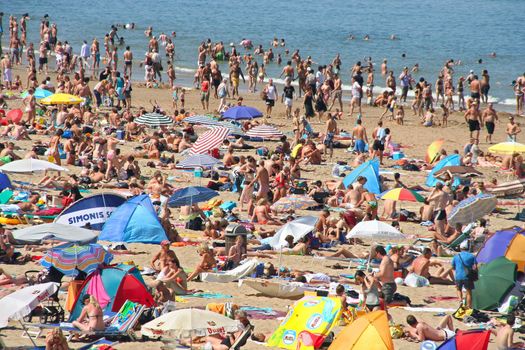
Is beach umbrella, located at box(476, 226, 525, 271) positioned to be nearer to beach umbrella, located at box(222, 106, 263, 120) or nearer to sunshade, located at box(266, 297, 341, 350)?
sunshade, located at box(266, 297, 341, 350)

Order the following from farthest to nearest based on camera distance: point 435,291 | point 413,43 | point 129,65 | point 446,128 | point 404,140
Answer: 1. point 413,43
2. point 129,65
3. point 446,128
4. point 404,140
5. point 435,291

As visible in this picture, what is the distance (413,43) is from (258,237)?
3446 cm

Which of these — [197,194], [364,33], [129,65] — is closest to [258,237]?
[197,194]

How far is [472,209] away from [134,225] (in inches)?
213

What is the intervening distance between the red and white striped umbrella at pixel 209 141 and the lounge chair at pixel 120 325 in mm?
9226

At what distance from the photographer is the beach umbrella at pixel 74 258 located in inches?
466

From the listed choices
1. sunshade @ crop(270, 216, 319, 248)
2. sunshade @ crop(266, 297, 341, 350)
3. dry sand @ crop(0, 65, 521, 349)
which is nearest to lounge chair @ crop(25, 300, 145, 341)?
dry sand @ crop(0, 65, 521, 349)

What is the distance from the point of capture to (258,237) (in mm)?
15812

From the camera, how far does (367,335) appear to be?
30.9 ft

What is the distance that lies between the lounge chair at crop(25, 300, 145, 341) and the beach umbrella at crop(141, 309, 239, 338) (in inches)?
22.1

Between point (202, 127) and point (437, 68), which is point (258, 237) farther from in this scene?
point (437, 68)

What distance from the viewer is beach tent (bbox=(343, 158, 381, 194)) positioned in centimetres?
1798

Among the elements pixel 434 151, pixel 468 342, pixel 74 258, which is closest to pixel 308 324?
pixel 468 342

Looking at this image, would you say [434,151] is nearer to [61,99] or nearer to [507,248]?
[507,248]
